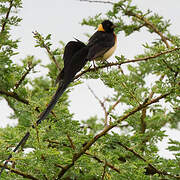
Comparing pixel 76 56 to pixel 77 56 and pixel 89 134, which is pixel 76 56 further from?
pixel 89 134

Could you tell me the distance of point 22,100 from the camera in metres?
3.28

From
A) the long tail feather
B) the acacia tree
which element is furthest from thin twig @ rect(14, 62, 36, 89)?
the long tail feather

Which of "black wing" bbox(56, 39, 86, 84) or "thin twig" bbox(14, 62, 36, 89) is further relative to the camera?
"thin twig" bbox(14, 62, 36, 89)

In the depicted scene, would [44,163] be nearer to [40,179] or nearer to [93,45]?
[40,179]

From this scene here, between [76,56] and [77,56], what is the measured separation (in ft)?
0.05

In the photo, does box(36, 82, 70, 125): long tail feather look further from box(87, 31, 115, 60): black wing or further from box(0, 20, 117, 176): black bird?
box(87, 31, 115, 60): black wing

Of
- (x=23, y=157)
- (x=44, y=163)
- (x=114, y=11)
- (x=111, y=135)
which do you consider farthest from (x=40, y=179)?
(x=114, y=11)

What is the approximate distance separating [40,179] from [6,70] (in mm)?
1563

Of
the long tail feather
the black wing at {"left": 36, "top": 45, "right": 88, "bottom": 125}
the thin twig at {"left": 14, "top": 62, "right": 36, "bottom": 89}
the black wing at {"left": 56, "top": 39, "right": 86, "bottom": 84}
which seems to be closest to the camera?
the long tail feather

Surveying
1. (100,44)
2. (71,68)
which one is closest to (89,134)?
(71,68)

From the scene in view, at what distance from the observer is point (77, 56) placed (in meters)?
2.90

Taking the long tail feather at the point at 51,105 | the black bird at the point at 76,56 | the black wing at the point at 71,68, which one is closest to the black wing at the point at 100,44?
the black bird at the point at 76,56

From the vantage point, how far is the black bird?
7.51 feet

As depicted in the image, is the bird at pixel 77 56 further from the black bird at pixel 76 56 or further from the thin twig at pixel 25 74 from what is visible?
the thin twig at pixel 25 74
